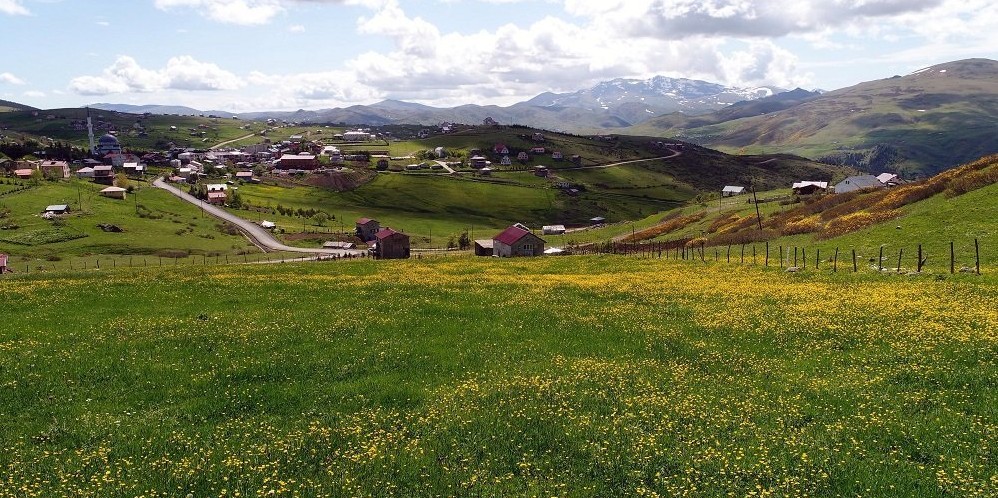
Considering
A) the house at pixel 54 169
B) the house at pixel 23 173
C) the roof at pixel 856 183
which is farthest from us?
the house at pixel 54 169

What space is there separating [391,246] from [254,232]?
1900 inches

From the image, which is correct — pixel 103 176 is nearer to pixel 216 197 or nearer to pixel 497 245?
pixel 216 197

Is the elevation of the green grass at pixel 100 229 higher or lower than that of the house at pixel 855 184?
lower

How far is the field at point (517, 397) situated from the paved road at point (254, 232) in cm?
9337

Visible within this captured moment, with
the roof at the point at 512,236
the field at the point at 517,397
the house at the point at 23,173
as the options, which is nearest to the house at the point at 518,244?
the roof at the point at 512,236

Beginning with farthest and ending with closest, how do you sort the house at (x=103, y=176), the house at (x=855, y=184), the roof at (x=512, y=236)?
the house at (x=103, y=176)
the house at (x=855, y=184)
the roof at (x=512, y=236)

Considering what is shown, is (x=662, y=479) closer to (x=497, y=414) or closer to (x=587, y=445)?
(x=587, y=445)

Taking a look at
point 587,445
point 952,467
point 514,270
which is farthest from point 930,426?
point 514,270

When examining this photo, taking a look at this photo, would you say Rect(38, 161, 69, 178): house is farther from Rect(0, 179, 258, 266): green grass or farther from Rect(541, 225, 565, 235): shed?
Rect(541, 225, 565, 235): shed

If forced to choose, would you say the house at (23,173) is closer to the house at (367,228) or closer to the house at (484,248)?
the house at (367,228)

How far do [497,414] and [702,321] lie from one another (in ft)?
48.4

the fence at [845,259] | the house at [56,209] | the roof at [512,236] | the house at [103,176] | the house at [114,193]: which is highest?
the house at [103,176]

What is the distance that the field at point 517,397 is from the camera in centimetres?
1277

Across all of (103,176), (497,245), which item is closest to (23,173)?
(103,176)
